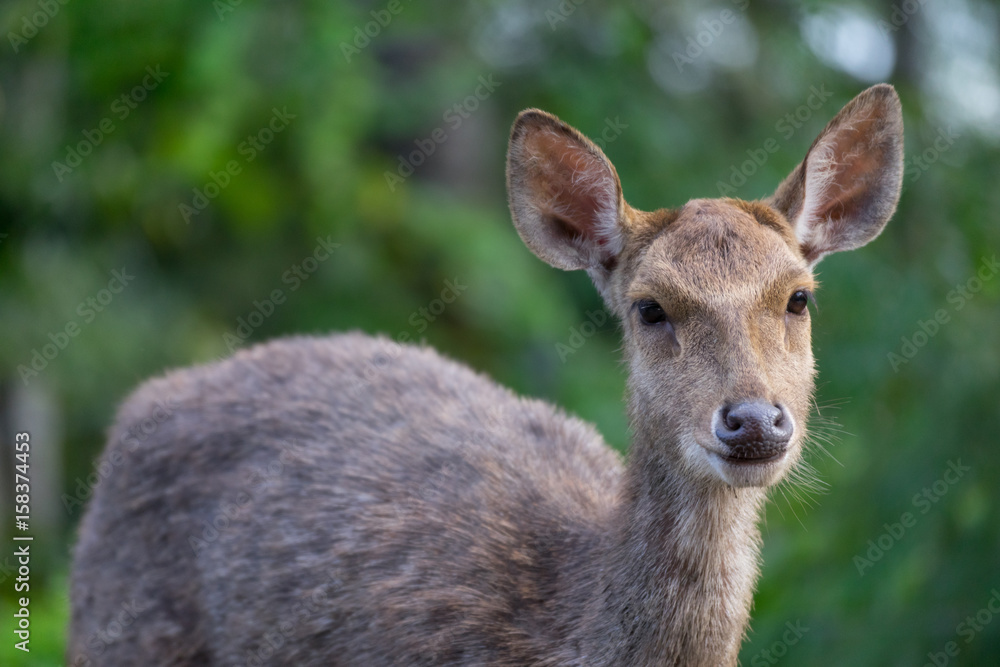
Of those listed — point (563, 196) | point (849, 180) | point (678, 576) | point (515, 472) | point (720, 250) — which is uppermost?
point (849, 180)

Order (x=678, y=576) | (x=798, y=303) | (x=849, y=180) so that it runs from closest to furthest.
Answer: (x=678, y=576) < (x=798, y=303) < (x=849, y=180)

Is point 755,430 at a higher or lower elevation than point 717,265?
lower

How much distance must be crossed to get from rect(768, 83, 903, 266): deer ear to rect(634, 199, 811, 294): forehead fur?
206mm

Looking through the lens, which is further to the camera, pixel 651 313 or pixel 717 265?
pixel 651 313

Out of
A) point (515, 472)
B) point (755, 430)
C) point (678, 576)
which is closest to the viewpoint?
point (755, 430)

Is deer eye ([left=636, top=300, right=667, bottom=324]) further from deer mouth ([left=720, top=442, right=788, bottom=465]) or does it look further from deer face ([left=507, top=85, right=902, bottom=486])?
deer mouth ([left=720, top=442, right=788, bottom=465])

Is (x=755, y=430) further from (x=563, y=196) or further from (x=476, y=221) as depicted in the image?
(x=476, y=221)

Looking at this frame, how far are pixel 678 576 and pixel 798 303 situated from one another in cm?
120

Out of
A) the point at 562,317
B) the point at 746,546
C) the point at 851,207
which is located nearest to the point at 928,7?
the point at 562,317

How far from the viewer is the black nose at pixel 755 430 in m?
3.81

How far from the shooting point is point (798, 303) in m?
4.38

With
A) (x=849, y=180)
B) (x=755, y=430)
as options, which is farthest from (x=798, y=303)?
(x=849, y=180)

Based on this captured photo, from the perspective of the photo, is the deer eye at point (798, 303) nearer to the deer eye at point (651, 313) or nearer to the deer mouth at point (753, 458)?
the deer eye at point (651, 313)

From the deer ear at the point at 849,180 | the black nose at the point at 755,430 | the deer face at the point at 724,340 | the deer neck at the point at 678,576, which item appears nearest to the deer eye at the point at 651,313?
the deer face at the point at 724,340
